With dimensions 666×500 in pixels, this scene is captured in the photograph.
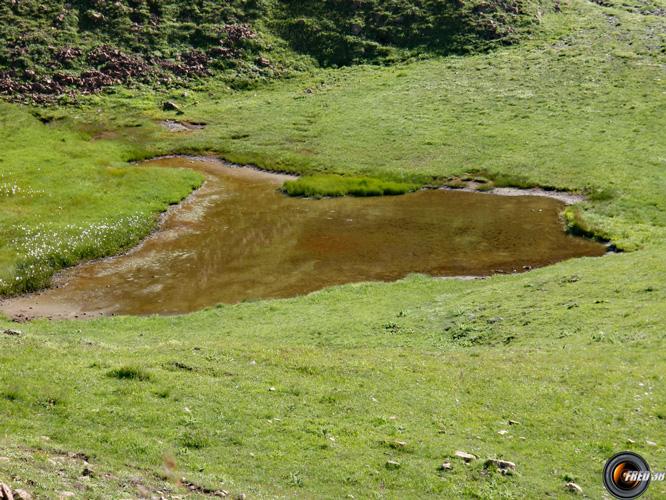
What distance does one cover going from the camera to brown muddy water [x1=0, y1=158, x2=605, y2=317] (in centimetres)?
4103

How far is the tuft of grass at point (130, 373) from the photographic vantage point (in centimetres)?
2398

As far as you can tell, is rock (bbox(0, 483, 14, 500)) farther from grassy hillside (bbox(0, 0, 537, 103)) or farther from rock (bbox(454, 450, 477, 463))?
grassy hillside (bbox(0, 0, 537, 103))

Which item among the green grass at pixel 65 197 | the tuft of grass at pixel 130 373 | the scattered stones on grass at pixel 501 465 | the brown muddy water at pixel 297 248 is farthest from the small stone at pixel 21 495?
the green grass at pixel 65 197

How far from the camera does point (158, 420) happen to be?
2122cm

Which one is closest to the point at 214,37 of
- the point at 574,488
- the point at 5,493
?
the point at 574,488

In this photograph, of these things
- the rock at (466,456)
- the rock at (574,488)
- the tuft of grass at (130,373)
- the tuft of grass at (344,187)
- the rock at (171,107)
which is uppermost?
the rock at (574,488)

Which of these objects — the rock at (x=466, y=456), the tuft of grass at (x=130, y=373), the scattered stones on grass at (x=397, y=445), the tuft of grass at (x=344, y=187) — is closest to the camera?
the rock at (x=466, y=456)

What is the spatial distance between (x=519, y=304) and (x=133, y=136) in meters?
50.7

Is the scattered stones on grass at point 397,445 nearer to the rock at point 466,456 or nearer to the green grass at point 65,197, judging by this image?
the rock at point 466,456

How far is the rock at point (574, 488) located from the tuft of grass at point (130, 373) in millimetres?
13480

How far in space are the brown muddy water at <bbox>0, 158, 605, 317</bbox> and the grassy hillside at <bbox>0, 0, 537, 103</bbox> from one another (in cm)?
3258

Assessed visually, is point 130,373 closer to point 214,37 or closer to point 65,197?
point 65,197

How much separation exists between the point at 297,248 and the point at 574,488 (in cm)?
3170

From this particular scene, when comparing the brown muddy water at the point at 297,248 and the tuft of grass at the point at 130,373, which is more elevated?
the tuft of grass at the point at 130,373
